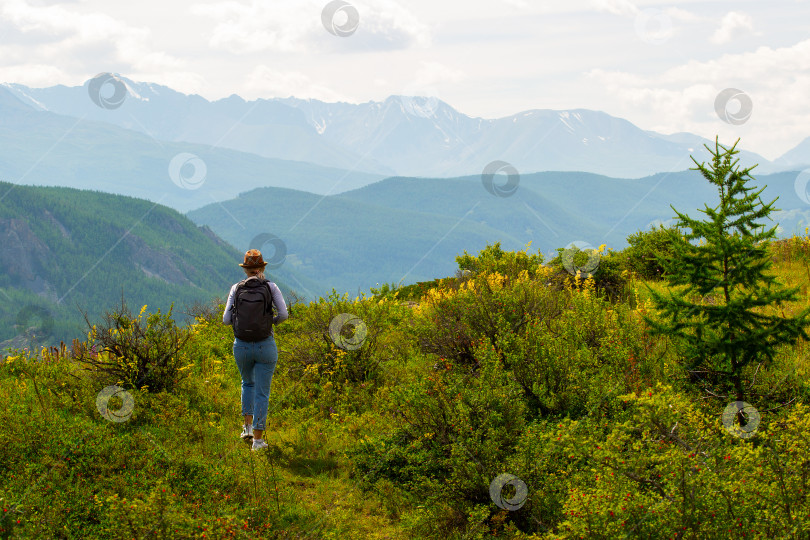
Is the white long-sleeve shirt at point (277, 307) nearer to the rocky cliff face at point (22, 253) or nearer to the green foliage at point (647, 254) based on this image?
the green foliage at point (647, 254)

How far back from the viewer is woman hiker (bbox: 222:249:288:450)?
22.8ft

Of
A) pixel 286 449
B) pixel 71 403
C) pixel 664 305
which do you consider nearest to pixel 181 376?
pixel 71 403

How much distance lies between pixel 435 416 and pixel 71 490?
125 inches

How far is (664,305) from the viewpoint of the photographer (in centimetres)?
629

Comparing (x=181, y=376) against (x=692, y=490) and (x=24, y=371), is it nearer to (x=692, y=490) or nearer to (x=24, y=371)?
(x=24, y=371)

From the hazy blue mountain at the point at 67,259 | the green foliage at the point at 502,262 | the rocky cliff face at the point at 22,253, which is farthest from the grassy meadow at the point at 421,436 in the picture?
the rocky cliff face at the point at 22,253

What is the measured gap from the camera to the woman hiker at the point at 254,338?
6961 millimetres

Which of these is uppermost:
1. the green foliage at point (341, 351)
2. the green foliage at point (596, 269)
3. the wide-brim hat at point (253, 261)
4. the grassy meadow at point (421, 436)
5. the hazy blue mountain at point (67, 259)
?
the hazy blue mountain at point (67, 259)

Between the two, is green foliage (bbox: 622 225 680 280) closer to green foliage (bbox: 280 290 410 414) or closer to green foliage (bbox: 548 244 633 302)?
green foliage (bbox: 548 244 633 302)

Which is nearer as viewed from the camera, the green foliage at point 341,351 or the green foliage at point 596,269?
the green foliage at point 341,351

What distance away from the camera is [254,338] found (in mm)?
7016

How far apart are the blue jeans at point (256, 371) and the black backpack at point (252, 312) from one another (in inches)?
4.0

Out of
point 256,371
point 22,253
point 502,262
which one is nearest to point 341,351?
point 256,371

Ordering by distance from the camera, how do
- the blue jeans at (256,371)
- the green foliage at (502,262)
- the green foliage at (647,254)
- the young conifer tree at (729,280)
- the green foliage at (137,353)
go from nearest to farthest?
the young conifer tree at (729,280), the blue jeans at (256,371), the green foliage at (137,353), the green foliage at (502,262), the green foliage at (647,254)
